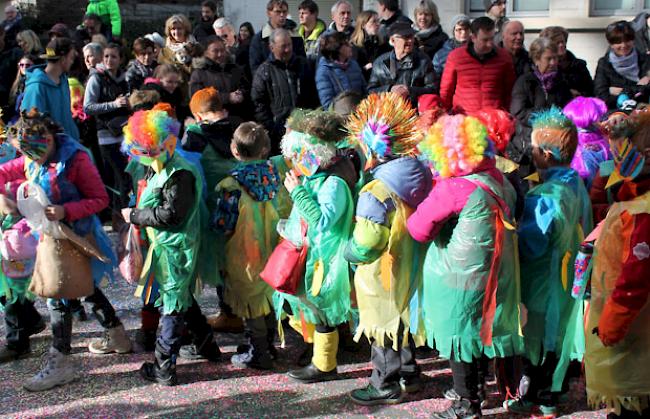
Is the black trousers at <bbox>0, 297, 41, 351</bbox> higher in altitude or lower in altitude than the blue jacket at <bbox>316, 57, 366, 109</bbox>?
lower

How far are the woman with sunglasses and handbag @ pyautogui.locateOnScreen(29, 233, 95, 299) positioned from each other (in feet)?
16.5

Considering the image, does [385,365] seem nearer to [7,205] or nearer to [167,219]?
[167,219]

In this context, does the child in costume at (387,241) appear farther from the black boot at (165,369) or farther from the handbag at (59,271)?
the handbag at (59,271)

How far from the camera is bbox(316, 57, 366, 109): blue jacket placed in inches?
273

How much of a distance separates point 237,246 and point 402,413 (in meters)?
1.39

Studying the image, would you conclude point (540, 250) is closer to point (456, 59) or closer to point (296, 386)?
point (296, 386)

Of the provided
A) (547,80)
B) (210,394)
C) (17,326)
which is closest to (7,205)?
(17,326)

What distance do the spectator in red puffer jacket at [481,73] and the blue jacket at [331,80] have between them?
35.3 inches

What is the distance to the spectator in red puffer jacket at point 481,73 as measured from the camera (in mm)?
6699

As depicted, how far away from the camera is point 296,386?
450 centimetres

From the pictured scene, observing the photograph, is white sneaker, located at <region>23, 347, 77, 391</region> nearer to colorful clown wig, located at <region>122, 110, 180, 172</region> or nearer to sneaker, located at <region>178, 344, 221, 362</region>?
sneaker, located at <region>178, 344, 221, 362</region>

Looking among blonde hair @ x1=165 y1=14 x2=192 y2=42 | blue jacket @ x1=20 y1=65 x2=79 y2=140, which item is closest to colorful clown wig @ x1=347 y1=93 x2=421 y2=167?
blue jacket @ x1=20 y1=65 x2=79 y2=140

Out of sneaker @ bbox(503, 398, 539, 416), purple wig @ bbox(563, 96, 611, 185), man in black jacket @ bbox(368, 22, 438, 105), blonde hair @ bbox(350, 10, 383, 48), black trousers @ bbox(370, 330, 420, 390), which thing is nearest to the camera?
sneaker @ bbox(503, 398, 539, 416)

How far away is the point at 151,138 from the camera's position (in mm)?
4230
